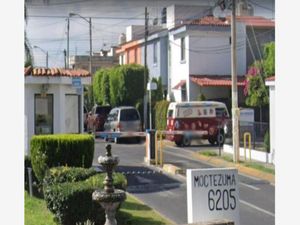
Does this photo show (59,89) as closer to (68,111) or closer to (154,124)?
(68,111)

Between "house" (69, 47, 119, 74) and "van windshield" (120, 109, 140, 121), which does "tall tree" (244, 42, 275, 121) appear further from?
"house" (69, 47, 119, 74)

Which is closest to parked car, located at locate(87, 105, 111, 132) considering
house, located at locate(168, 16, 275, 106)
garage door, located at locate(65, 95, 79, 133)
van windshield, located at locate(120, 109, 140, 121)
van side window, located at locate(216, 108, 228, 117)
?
van windshield, located at locate(120, 109, 140, 121)

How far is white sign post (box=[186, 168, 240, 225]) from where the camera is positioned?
703 centimetres

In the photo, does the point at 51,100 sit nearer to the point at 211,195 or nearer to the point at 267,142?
the point at 267,142

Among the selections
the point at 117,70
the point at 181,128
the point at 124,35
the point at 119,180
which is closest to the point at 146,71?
the point at 117,70

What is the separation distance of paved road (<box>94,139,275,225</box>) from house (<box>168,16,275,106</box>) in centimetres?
1210

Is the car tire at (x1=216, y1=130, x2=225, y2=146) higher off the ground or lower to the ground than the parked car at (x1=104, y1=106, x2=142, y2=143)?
lower

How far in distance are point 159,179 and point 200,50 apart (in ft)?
59.3

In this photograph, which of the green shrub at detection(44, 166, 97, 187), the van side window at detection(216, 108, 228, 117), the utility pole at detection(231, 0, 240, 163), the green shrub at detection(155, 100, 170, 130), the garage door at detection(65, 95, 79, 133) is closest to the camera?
the green shrub at detection(44, 166, 97, 187)

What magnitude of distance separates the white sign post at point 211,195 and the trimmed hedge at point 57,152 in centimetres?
561

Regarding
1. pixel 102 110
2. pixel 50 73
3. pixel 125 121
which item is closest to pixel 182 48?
pixel 102 110

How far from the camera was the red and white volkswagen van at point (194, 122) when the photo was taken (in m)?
26.5

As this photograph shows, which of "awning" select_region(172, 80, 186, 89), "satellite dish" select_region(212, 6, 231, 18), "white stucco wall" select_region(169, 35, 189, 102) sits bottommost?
"awning" select_region(172, 80, 186, 89)

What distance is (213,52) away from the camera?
111ft
